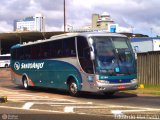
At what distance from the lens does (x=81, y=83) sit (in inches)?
832

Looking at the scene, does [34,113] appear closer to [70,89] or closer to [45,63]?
[70,89]

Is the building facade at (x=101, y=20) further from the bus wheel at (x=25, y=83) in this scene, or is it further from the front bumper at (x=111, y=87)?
the front bumper at (x=111, y=87)

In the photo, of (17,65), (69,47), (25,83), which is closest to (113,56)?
(69,47)

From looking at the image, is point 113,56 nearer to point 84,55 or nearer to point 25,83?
point 84,55

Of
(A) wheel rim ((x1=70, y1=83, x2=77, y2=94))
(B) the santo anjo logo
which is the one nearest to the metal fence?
(A) wheel rim ((x1=70, y1=83, x2=77, y2=94))

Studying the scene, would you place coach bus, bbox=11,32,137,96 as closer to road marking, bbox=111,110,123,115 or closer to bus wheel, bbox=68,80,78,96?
bus wheel, bbox=68,80,78,96

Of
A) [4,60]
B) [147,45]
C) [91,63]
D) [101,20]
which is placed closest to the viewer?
[91,63]

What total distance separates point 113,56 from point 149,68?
748 cm

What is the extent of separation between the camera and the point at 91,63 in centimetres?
2012

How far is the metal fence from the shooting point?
26.6 meters

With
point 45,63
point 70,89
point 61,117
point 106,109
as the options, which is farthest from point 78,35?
point 61,117

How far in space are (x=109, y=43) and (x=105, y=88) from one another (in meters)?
2.24

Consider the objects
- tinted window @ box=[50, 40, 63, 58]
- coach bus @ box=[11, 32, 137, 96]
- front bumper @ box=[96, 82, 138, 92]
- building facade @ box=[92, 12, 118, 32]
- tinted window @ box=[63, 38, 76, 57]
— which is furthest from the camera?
building facade @ box=[92, 12, 118, 32]

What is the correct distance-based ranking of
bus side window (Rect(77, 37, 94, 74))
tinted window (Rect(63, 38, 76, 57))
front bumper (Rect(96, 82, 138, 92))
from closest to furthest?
1. front bumper (Rect(96, 82, 138, 92))
2. bus side window (Rect(77, 37, 94, 74))
3. tinted window (Rect(63, 38, 76, 57))
